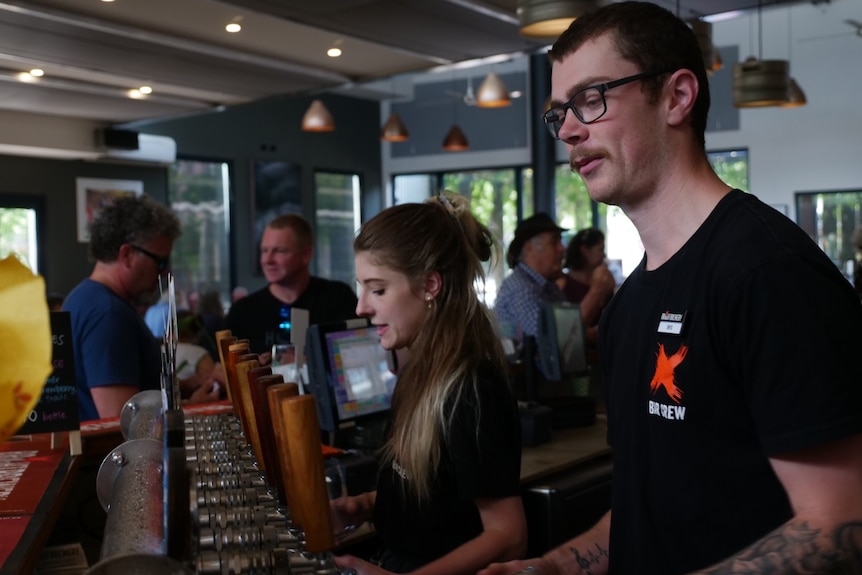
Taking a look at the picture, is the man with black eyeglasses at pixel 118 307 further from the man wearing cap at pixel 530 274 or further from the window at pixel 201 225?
the window at pixel 201 225

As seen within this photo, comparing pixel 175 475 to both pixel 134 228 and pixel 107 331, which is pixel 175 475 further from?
pixel 134 228

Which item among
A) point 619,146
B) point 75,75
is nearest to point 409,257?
point 619,146

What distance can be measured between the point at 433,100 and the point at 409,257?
13242 mm

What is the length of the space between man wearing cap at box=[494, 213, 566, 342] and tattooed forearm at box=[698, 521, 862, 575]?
13.2 ft

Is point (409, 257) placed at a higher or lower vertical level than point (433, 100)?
lower

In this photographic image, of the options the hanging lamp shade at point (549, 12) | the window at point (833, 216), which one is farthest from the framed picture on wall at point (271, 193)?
the hanging lamp shade at point (549, 12)

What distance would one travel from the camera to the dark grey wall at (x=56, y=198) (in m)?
9.67

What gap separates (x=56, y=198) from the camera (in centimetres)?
994

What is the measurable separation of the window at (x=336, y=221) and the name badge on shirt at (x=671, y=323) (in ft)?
42.1

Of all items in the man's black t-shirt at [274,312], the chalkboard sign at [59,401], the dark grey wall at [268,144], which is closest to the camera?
the chalkboard sign at [59,401]

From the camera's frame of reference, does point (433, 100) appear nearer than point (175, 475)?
No

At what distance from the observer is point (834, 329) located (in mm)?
1050

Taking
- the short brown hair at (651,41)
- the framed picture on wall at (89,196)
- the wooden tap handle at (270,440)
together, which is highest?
the framed picture on wall at (89,196)

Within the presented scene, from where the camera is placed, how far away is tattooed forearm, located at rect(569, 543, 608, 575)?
1.56m
